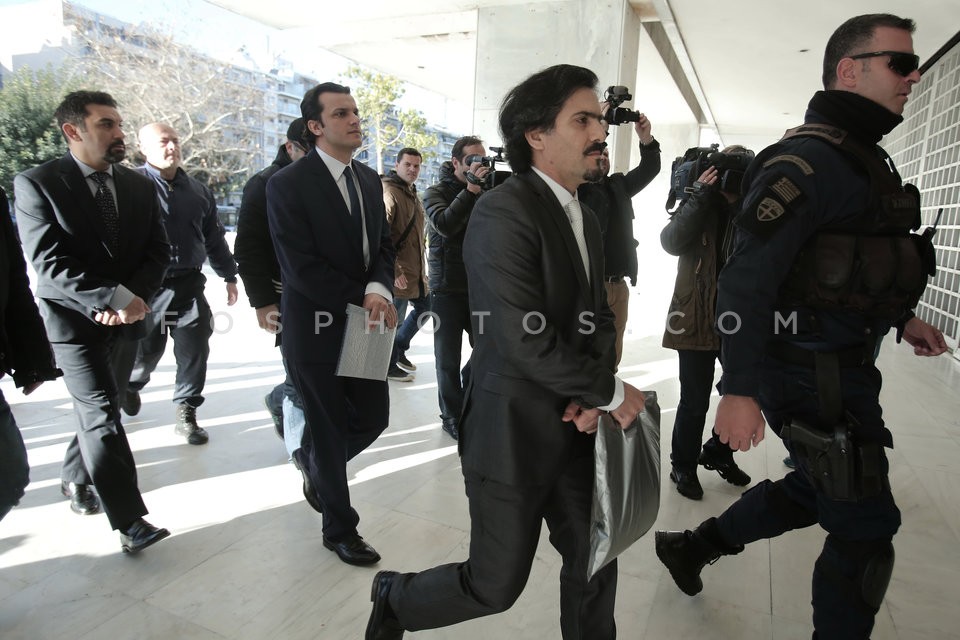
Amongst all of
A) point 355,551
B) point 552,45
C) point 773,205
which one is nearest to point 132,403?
point 355,551

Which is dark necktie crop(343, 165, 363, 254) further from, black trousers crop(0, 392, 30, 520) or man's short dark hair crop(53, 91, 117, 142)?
black trousers crop(0, 392, 30, 520)

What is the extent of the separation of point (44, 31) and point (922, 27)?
540 inches

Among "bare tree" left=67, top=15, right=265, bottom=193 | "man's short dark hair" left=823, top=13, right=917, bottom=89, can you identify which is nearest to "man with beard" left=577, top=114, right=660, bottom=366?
"man's short dark hair" left=823, top=13, right=917, bottom=89

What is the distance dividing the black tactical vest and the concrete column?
395cm

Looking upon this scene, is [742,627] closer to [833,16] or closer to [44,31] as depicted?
[833,16]

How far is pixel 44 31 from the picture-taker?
35.9ft

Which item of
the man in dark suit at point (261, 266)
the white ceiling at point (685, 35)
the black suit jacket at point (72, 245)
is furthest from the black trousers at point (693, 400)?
the white ceiling at point (685, 35)

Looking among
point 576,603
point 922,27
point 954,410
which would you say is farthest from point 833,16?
point 576,603

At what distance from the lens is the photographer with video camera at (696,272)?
2.62m

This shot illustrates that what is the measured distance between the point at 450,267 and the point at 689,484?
1.75 m

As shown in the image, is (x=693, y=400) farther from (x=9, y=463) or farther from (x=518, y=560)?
(x=9, y=463)

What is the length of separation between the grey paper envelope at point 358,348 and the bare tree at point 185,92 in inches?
477

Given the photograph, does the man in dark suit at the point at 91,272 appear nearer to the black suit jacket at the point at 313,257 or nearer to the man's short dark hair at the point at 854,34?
the black suit jacket at the point at 313,257

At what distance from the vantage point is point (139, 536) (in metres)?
2.31
